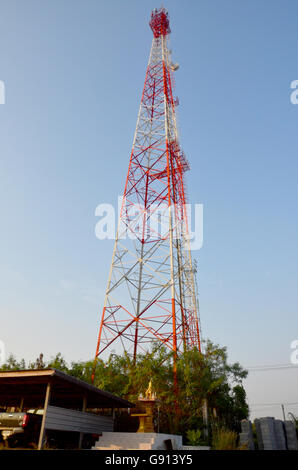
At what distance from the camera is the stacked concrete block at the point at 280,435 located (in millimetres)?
12678

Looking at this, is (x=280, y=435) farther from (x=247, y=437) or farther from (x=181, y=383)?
(x=181, y=383)

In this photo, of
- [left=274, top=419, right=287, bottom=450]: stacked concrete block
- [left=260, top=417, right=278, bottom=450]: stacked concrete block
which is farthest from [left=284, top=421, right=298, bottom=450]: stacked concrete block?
[left=260, top=417, right=278, bottom=450]: stacked concrete block

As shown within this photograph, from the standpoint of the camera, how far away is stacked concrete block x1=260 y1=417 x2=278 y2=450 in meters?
12.5

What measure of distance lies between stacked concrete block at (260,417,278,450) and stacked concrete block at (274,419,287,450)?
143mm

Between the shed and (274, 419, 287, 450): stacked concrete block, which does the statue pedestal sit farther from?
(274, 419, 287, 450): stacked concrete block

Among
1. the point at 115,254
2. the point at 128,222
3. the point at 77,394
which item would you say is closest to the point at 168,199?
the point at 128,222

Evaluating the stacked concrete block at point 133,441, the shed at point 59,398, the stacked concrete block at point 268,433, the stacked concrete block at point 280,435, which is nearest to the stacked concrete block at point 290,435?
the stacked concrete block at point 280,435

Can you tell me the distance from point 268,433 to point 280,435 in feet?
1.91

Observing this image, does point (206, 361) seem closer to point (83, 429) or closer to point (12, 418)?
point (83, 429)

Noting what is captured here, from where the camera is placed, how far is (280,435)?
12.8 metres

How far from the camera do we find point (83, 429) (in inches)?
460
